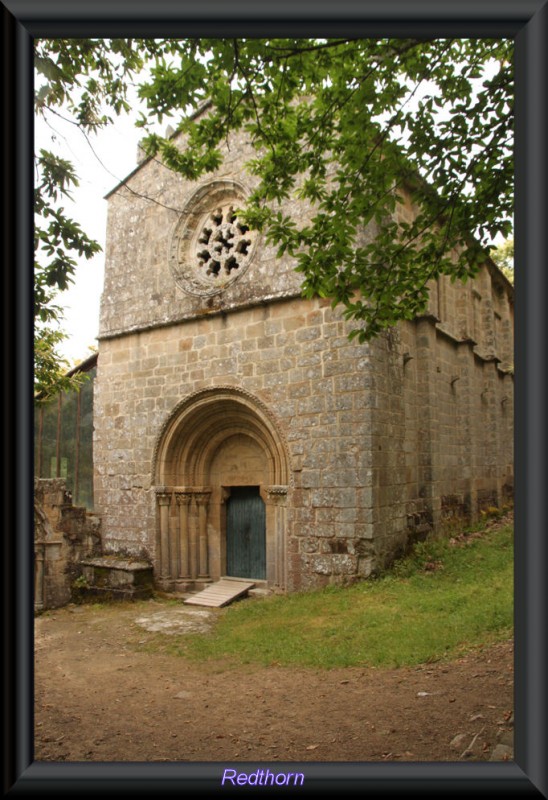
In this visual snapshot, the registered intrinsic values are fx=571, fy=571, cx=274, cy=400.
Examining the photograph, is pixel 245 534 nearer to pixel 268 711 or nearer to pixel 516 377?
pixel 268 711

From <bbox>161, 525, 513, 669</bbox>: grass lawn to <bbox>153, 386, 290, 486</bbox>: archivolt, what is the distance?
2471mm

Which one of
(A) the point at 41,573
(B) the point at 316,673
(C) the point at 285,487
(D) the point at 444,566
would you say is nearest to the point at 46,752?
(B) the point at 316,673

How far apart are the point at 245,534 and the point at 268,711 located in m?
6.05

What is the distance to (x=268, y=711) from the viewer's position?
15.5 ft

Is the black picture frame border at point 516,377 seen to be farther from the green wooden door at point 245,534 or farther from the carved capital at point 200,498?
the carved capital at point 200,498

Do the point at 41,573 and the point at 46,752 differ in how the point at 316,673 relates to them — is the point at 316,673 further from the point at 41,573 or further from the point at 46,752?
the point at 41,573

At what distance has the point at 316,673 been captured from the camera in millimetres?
5566

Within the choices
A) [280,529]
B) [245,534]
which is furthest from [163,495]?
[280,529]

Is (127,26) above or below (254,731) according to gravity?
above

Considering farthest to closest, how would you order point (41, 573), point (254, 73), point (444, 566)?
point (41, 573) < point (444, 566) < point (254, 73)

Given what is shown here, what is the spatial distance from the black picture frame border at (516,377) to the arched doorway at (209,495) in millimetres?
7989

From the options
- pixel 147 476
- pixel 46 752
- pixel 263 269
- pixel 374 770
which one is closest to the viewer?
pixel 374 770
